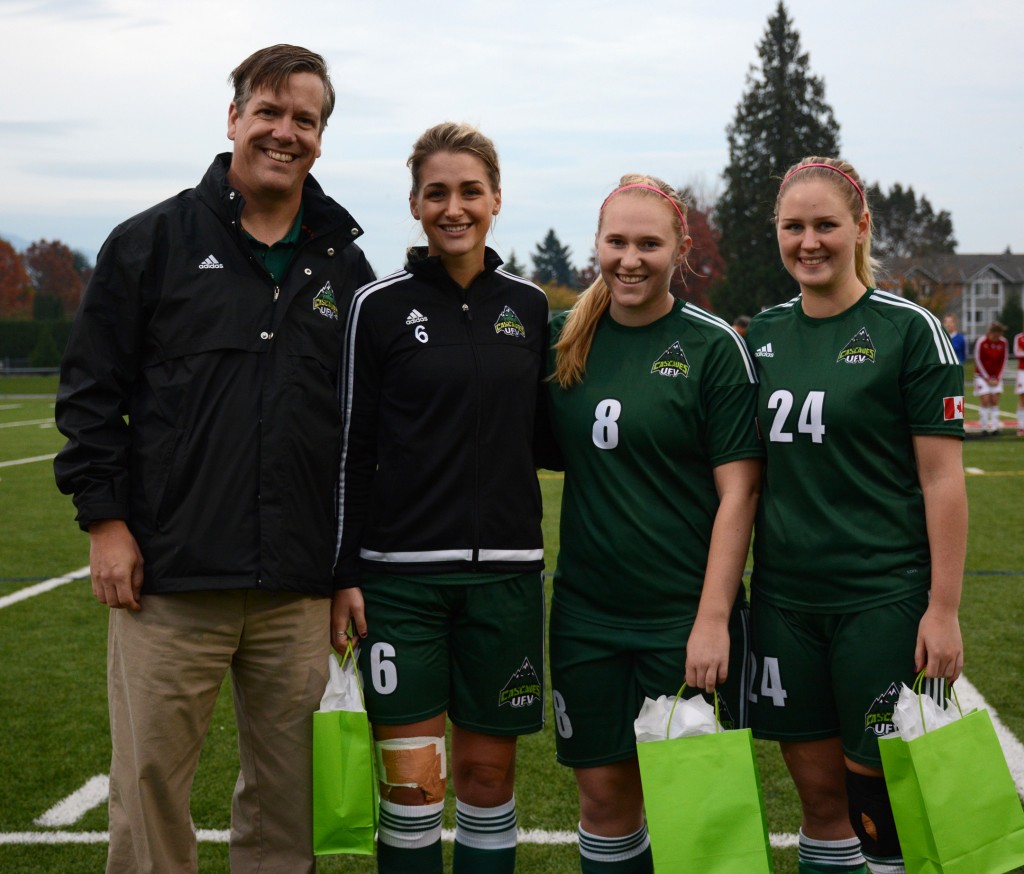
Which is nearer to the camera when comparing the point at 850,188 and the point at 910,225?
the point at 850,188

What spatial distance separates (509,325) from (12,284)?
2997 inches

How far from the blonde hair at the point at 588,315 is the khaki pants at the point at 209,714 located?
88cm

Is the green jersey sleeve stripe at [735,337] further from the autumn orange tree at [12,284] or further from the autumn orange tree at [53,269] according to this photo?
the autumn orange tree at [53,269]

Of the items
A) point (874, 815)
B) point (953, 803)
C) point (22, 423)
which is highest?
point (953, 803)

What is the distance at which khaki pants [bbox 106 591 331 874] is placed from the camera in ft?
8.70

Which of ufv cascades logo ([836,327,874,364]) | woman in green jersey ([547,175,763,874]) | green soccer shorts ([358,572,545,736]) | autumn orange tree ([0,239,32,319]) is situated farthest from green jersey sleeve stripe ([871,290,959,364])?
autumn orange tree ([0,239,32,319])

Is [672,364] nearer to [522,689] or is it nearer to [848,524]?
[848,524]

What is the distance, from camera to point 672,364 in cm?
275

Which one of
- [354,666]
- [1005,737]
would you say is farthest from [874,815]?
[1005,737]

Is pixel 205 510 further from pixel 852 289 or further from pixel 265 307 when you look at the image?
pixel 852 289

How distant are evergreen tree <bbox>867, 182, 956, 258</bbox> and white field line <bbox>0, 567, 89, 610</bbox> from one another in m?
71.4

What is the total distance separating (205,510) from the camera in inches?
103

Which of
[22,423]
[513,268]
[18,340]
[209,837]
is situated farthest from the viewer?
[18,340]

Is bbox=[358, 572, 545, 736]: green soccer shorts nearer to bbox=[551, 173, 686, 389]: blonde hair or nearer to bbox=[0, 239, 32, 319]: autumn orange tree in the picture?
bbox=[551, 173, 686, 389]: blonde hair
